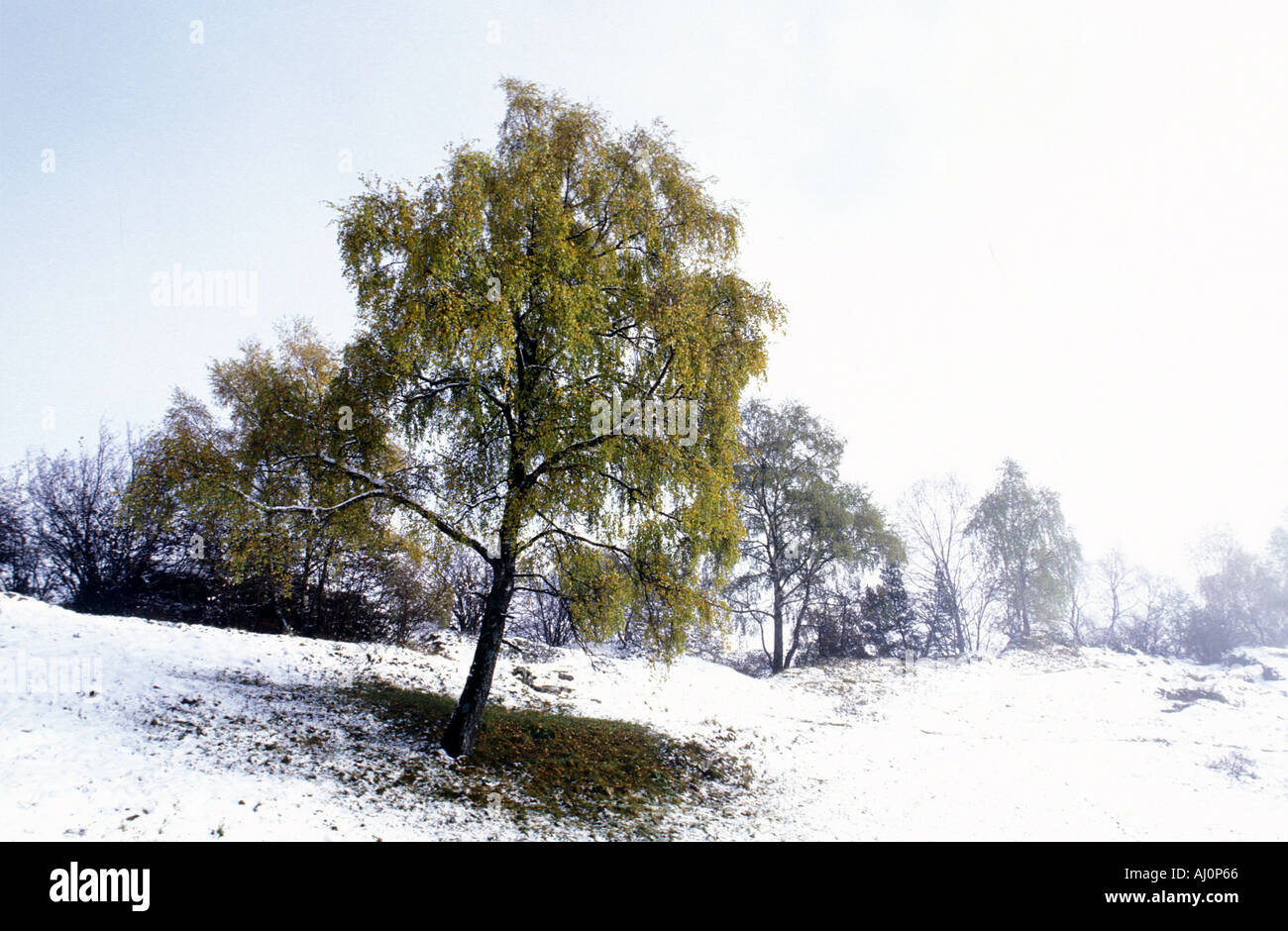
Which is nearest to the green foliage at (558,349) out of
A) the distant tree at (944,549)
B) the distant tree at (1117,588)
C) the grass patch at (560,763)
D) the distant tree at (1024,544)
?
the grass patch at (560,763)

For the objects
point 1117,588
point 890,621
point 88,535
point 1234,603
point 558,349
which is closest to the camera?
point 558,349

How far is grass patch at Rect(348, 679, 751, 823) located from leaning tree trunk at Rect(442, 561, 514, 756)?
336 millimetres

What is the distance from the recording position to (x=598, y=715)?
1272 centimetres

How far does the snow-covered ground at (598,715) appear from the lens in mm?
5582

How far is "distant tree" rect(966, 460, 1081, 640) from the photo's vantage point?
30.9 m

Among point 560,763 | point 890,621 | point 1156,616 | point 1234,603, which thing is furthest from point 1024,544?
point 560,763

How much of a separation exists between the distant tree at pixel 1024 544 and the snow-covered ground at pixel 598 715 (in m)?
11.7

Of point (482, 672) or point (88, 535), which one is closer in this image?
point (482, 672)

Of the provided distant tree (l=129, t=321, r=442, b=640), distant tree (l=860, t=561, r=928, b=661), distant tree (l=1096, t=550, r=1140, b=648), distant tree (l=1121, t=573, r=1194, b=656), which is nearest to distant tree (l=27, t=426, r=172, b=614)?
distant tree (l=129, t=321, r=442, b=640)

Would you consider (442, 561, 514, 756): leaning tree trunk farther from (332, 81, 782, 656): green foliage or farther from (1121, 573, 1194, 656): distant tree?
(1121, 573, 1194, 656): distant tree

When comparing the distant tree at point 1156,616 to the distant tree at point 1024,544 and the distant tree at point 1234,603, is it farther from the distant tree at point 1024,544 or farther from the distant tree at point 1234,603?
the distant tree at point 1024,544

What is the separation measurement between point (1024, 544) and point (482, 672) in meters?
33.7

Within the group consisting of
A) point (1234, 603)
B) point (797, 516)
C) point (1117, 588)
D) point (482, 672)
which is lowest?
point (1234, 603)

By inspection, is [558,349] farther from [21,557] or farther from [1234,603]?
[1234,603]
